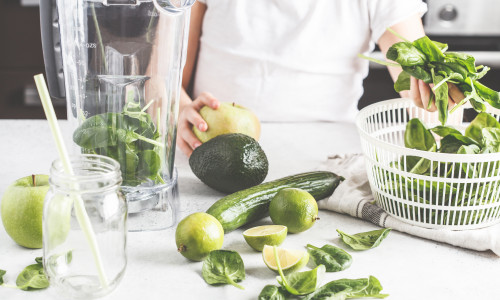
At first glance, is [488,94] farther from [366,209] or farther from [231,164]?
[231,164]

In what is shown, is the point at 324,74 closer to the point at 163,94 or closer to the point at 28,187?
the point at 163,94

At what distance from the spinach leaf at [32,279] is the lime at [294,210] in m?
0.35

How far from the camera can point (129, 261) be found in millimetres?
848

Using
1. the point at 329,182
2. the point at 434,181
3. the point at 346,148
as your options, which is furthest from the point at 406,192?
the point at 346,148

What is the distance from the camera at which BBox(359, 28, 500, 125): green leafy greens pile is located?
3.01 ft

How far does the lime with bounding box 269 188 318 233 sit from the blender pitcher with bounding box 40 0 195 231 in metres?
0.17

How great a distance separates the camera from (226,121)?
1204 millimetres

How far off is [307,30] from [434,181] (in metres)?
0.77

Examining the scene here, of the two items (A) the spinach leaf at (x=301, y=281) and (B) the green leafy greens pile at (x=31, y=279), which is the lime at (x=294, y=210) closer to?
(A) the spinach leaf at (x=301, y=281)

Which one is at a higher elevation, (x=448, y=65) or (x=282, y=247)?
(x=448, y=65)

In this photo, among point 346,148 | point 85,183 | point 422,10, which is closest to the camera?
point 85,183

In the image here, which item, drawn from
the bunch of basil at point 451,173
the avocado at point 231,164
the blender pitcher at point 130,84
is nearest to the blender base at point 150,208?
the blender pitcher at point 130,84

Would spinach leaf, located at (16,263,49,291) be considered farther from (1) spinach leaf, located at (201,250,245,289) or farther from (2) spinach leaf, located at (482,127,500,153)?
(2) spinach leaf, located at (482,127,500,153)

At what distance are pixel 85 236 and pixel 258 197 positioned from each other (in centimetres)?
33
